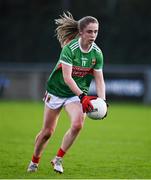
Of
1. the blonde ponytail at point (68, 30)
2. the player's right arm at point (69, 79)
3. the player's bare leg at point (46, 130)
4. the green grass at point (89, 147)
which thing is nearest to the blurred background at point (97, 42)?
the green grass at point (89, 147)

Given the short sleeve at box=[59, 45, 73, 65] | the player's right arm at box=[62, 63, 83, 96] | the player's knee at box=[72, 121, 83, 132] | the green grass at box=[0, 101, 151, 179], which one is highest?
the short sleeve at box=[59, 45, 73, 65]

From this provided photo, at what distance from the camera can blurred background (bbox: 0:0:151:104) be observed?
26375mm

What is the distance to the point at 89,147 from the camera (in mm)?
13258

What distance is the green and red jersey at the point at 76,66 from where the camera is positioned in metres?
9.45

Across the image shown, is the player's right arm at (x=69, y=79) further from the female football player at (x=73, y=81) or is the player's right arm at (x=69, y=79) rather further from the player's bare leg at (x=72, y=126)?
the player's bare leg at (x=72, y=126)

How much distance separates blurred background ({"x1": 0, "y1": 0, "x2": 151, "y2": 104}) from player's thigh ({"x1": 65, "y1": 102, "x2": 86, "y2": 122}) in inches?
652

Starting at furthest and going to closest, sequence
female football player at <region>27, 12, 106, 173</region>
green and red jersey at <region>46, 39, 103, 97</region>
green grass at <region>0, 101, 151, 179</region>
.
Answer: green grass at <region>0, 101, 151, 179</region> → green and red jersey at <region>46, 39, 103, 97</region> → female football player at <region>27, 12, 106, 173</region>

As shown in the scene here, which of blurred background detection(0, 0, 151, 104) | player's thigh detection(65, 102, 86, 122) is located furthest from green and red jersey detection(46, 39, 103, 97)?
blurred background detection(0, 0, 151, 104)

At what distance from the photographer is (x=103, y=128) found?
57.6ft

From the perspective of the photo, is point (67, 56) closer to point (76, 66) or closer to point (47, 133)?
point (76, 66)

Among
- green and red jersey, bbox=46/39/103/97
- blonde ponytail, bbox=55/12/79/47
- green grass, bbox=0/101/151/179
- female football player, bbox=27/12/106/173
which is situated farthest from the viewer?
blonde ponytail, bbox=55/12/79/47

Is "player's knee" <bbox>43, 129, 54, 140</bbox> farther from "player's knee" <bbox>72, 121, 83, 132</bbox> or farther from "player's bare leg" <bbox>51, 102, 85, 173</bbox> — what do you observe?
"player's knee" <bbox>72, 121, 83, 132</bbox>

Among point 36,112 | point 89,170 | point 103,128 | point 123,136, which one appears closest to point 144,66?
point 36,112

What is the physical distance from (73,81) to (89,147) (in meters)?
4.15
